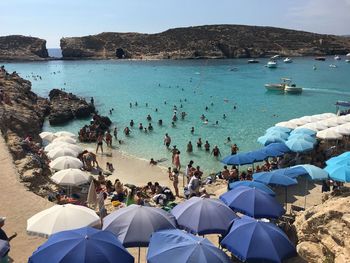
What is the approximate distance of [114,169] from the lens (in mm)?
23547

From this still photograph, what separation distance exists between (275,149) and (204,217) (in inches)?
406

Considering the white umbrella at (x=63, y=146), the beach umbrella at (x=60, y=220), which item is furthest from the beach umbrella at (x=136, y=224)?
the white umbrella at (x=63, y=146)

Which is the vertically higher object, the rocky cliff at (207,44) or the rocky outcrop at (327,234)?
the rocky cliff at (207,44)

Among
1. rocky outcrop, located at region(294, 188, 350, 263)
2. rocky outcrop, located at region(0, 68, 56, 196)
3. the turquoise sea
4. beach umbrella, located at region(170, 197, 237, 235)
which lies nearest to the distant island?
the turquoise sea

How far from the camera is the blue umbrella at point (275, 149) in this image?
1943 cm

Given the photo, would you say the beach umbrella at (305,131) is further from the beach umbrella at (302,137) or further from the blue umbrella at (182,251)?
the blue umbrella at (182,251)

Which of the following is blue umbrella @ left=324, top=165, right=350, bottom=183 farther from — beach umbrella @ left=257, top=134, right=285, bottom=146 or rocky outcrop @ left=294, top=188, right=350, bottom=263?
beach umbrella @ left=257, top=134, right=285, bottom=146

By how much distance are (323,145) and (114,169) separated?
40.1 feet

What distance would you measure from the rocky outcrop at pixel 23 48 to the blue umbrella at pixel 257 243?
14608 cm

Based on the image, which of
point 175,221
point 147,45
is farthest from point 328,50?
point 175,221

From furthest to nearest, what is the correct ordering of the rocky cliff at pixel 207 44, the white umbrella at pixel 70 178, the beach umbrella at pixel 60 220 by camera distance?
1. the rocky cliff at pixel 207 44
2. the white umbrella at pixel 70 178
3. the beach umbrella at pixel 60 220

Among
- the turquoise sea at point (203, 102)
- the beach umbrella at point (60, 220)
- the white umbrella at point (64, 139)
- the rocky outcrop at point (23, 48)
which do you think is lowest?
the turquoise sea at point (203, 102)

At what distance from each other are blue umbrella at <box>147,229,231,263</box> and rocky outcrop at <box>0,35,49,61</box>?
5764 inches

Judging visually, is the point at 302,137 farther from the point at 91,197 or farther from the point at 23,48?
the point at 23,48
